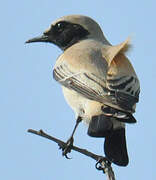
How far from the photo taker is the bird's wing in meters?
7.15

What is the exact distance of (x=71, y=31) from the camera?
9359 millimetres

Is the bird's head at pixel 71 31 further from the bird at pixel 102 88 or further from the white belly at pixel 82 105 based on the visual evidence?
the white belly at pixel 82 105

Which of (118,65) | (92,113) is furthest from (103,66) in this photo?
(92,113)

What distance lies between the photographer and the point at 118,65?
7902mm

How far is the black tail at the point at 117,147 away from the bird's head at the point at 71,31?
7.05ft

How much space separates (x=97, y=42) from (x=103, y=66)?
1203 millimetres

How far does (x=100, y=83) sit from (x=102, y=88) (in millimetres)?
109

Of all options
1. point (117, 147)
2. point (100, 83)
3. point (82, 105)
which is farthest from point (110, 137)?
point (100, 83)

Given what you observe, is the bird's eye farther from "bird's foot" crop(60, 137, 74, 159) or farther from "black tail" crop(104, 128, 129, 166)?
"black tail" crop(104, 128, 129, 166)

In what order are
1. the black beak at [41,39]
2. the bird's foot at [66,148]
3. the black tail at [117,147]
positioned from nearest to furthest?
the black tail at [117,147] → the bird's foot at [66,148] → the black beak at [41,39]

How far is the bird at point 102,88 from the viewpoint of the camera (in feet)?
23.5

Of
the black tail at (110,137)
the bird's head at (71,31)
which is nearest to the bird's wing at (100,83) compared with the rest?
the black tail at (110,137)

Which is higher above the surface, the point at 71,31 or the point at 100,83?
the point at 71,31

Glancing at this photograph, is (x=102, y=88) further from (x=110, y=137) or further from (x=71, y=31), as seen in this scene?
(x=71, y=31)
